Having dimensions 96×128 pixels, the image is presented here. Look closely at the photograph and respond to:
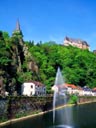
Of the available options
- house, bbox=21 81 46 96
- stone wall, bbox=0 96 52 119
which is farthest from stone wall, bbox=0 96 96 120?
house, bbox=21 81 46 96

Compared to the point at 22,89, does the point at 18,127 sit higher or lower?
lower

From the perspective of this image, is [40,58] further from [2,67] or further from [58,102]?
[2,67]

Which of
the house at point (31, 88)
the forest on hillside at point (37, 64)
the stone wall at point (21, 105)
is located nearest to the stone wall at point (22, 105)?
the stone wall at point (21, 105)

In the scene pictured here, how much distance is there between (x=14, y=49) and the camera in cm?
10175

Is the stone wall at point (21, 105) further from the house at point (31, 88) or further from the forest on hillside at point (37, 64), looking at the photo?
the house at point (31, 88)

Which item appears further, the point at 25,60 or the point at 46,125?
the point at 25,60

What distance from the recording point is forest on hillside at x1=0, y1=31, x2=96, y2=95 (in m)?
83.1

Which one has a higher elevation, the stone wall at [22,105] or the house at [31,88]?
the house at [31,88]

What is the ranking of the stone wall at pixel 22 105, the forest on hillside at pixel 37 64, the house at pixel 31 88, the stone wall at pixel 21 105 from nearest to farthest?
the stone wall at pixel 22 105 < the stone wall at pixel 21 105 < the forest on hillside at pixel 37 64 < the house at pixel 31 88

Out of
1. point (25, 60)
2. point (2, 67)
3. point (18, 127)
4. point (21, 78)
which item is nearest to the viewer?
point (18, 127)

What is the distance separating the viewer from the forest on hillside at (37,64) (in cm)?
8312

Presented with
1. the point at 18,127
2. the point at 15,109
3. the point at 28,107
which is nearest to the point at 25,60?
the point at 28,107

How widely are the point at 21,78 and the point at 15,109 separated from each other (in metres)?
→ 33.4

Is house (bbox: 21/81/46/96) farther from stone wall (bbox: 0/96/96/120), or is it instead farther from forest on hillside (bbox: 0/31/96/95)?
stone wall (bbox: 0/96/96/120)
